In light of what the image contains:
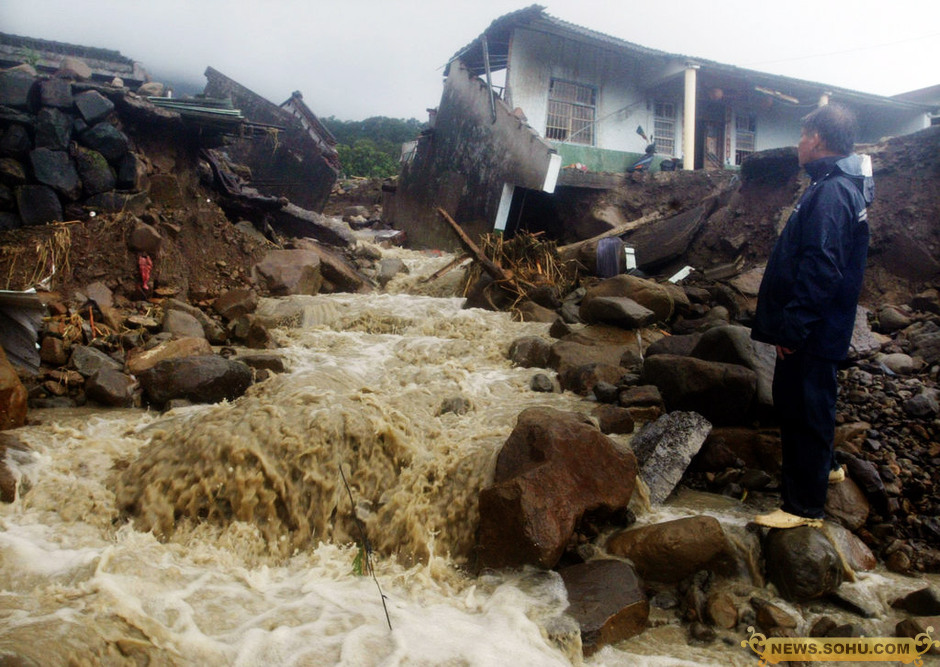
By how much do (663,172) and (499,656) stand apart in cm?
1066

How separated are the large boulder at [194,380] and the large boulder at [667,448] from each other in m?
3.49

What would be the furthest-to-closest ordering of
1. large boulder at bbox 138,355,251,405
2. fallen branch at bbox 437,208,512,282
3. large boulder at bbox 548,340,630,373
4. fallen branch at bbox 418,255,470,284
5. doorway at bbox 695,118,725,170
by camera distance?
doorway at bbox 695,118,725,170
fallen branch at bbox 418,255,470,284
fallen branch at bbox 437,208,512,282
large boulder at bbox 548,340,630,373
large boulder at bbox 138,355,251,405

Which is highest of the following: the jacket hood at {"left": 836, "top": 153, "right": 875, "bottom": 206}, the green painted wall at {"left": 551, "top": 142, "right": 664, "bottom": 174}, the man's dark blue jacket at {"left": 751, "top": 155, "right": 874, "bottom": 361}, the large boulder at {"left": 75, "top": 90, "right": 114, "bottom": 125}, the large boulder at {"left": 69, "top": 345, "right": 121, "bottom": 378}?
the green painted wall at {"left": 551, "top": 142, "right": 664, "bottom": 174}

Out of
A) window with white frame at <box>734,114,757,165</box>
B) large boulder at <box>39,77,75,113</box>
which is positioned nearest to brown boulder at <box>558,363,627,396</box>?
large boulder at <box>39,77,75,113</box>

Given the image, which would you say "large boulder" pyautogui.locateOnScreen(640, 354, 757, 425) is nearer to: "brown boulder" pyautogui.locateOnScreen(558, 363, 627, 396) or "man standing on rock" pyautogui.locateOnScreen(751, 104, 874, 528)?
"brown boulder" pyautogui.locateOnScreen(558, 363, 627, 396)

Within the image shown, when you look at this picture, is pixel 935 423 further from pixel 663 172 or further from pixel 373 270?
pixel 373 270

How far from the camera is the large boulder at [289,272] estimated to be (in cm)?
857

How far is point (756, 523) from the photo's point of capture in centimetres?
328

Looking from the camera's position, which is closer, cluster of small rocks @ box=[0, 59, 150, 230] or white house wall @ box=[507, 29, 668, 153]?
cluster of small rocks @ box=[0, 59, 150, 230]

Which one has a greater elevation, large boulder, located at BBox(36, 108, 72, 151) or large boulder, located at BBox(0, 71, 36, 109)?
large boulder, located at BBox(0, 71, 36, 109)

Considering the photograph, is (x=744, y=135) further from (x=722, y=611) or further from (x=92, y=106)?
(x=722, y=611)

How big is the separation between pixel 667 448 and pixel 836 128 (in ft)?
7.18

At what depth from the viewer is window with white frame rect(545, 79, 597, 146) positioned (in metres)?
12.8

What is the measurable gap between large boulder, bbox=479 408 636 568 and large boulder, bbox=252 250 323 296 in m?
5.80
